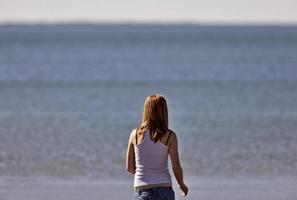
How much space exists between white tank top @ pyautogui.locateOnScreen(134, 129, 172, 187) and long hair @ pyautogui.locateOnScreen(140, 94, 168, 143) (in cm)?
5

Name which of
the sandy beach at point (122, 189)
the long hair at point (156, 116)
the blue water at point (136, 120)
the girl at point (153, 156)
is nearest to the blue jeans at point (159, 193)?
the girl at point (153, 156)

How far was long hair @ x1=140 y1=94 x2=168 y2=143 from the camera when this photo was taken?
9281 millimetres

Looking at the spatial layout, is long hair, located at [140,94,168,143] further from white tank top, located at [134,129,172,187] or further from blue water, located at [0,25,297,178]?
blue water, located at [0,25,297,178]

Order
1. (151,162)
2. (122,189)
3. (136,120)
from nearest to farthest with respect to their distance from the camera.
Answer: (151,162) → (122,189) → (136,120)

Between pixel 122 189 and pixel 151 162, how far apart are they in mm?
5336

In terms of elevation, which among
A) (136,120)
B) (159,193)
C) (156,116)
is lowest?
(159,193)

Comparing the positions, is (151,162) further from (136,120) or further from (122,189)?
(136,120)

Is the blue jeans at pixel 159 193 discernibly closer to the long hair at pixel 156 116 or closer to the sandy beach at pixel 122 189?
the long hair at pixel 156 116

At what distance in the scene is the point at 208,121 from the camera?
25.7m

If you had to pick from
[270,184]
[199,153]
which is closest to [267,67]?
[199,153]

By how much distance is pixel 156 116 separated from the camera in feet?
30.6

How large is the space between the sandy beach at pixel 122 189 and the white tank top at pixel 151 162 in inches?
167

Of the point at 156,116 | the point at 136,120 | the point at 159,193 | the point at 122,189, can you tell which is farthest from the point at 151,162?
the point at 136,120

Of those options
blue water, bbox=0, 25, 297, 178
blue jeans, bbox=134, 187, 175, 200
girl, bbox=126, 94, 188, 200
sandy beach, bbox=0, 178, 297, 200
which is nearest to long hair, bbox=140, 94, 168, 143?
girl, bbox=126, 94, 188, 200
